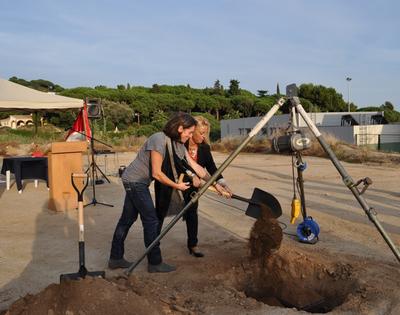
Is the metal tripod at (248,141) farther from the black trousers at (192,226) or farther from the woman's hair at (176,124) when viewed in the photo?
the black trousers at (192,226)

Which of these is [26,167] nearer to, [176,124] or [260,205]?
[176,124]

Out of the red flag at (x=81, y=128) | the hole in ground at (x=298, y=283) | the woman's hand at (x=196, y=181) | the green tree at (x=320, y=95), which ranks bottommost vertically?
the hole in ground at (x=298, y=283)

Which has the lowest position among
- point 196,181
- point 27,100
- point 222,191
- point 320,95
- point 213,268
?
point 213,268

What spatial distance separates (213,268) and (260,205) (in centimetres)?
85

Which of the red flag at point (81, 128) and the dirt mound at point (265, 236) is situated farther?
the red flag at point (81, 128)

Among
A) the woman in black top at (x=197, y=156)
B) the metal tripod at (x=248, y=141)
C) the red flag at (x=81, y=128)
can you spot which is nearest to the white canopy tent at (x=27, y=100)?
the red flag at (x=81, y=128)

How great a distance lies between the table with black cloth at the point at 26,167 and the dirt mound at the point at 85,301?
26.3 ft

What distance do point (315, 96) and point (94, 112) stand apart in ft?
190

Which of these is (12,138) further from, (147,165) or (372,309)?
(372,309)

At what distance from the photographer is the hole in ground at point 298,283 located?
14.5 feet

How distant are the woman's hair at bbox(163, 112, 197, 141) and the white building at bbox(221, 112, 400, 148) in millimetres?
30323

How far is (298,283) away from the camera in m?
4.73

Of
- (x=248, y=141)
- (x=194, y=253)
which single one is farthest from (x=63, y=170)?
(x=248, y=141)

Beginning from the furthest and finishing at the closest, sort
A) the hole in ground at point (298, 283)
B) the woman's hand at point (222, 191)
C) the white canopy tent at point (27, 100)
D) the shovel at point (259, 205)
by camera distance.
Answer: the white canopy tent at point (27, 100)
the shovel at point (259, 205)
the woman's hand at point (222, 191)
the hole in ground at point (298, 283)
